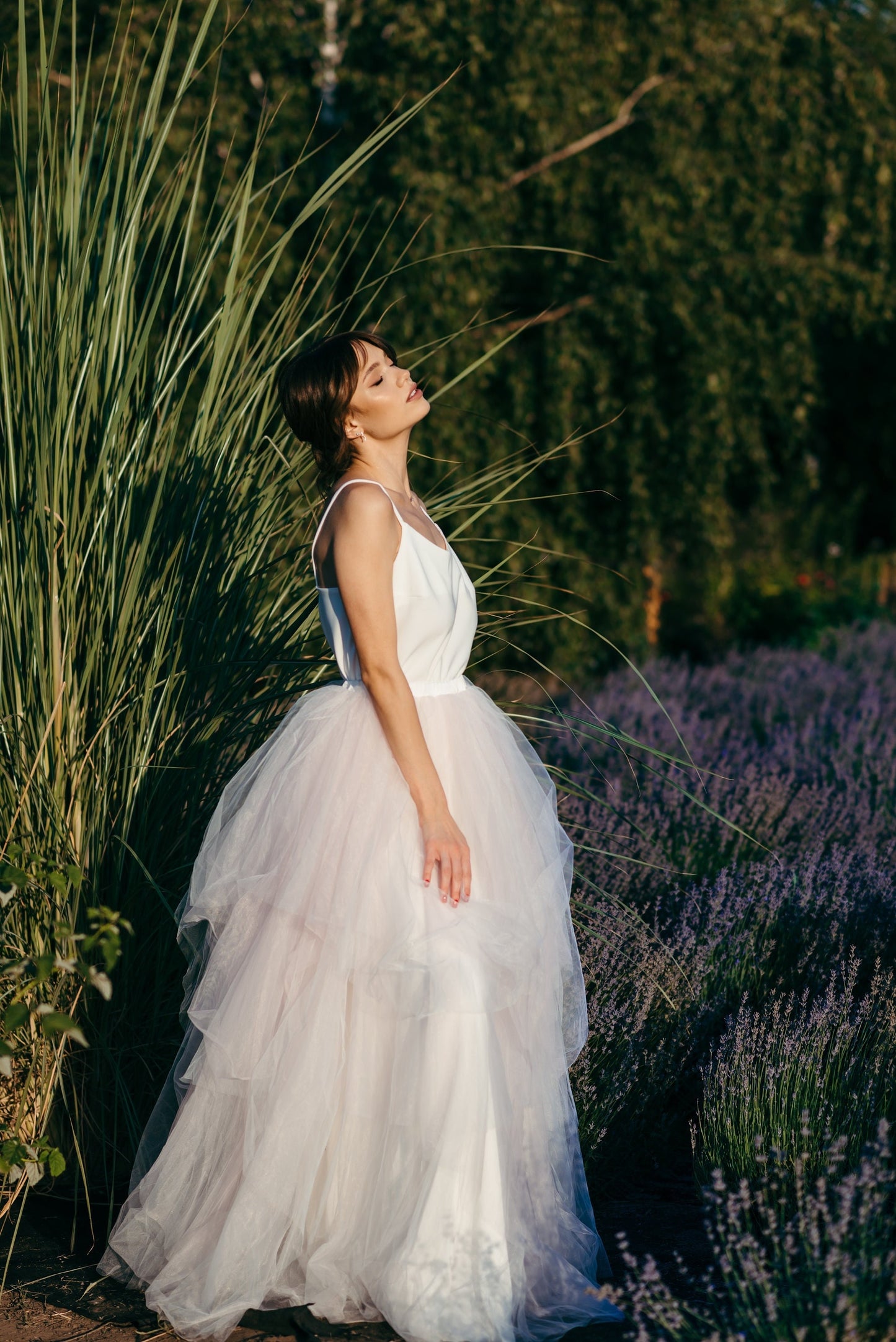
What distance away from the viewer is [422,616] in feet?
7.20

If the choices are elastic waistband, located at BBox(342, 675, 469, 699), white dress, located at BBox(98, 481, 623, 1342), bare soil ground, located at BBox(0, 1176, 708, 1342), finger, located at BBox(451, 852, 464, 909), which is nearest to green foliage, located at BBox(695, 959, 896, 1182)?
bare soil ground, located at BBox(0, 1176, 708, 1342)

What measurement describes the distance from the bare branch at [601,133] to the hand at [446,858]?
21.7 ft

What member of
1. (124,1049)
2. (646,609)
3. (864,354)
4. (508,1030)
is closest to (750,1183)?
(508,1030)

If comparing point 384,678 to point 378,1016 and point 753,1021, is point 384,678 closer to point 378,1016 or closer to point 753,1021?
point 378,1016

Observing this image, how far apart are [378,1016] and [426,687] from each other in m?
0.58

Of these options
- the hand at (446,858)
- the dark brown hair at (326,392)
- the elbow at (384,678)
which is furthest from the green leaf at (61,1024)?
the dark brown hair at (326,392)

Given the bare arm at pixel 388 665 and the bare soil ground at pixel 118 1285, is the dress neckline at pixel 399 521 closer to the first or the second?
the bare arm at pixel 388 665

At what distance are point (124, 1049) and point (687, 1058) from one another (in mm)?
1246

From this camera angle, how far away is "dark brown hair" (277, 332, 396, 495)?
228cm

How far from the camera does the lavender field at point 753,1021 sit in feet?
6.13

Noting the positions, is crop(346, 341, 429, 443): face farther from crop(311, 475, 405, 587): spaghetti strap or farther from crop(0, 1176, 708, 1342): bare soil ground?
crop(0, 1176, 708, 1342): bare soil ground

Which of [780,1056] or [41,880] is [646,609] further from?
[41,880]

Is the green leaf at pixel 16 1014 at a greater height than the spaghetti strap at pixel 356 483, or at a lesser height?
lesser

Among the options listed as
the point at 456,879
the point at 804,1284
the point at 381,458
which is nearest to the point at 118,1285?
the point at 456,879
